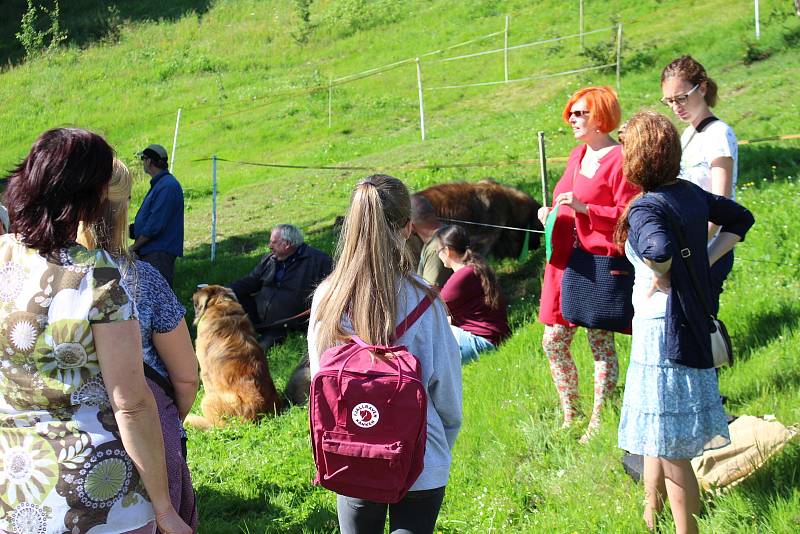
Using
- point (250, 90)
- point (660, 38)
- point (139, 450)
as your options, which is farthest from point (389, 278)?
point (250, 90)

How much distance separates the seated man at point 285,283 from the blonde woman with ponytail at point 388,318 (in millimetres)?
5644

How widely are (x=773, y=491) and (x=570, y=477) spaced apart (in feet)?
3.30

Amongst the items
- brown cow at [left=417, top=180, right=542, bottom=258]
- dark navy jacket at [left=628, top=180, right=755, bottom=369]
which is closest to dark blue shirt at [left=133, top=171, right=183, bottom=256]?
brown cow at [left=417, top=180, right=542, bottom=258]

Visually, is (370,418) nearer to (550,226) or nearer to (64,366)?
(64,366)

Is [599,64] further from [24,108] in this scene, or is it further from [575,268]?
[24,108]

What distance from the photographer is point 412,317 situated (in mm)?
2662

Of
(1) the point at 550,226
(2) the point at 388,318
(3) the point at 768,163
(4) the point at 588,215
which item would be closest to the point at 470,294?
(1) the point at 550,226

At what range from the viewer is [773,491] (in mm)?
3387

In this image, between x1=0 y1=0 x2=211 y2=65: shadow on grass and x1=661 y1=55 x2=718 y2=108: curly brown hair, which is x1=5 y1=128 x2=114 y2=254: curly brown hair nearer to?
x1=661 y1=55 x2=718 y2=108: curly brown hair

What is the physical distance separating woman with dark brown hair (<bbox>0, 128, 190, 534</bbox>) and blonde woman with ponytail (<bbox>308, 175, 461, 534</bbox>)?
0.66 meters

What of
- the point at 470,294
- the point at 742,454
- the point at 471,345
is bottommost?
the point at 471,345

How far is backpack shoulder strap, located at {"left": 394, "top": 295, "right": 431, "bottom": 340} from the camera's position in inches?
104

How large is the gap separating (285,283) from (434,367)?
5.90 m

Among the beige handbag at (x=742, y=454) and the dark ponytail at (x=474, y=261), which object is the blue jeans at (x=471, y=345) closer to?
the dark ponytail at (x=474, y=261)
